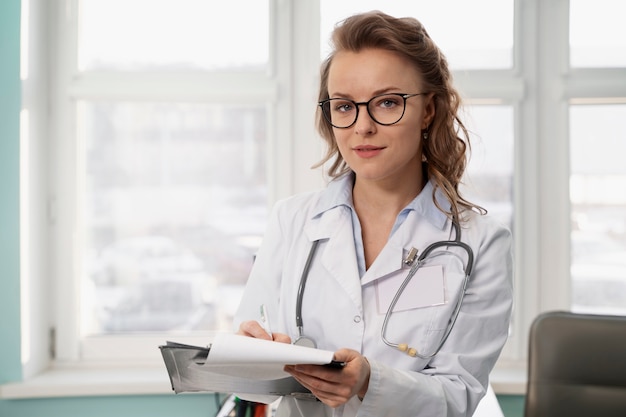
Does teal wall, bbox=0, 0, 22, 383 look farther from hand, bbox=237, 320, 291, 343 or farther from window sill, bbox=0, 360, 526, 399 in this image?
hand, bbox=237, 320, 291, 343

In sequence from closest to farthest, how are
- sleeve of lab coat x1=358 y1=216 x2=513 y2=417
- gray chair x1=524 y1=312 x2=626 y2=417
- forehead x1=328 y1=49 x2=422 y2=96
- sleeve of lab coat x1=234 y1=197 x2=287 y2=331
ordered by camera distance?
sleeve of lab coat x1=358 y1=216 x2=513 y2=417 → forehead x1=328 y1=49 x2=422 y2=96 → sleeve of lab coat x1=234 y1=197 x2=287 y2=331 → gray chair x1=524 y1=312 x2=626 y2=417

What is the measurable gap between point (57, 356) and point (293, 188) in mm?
1084

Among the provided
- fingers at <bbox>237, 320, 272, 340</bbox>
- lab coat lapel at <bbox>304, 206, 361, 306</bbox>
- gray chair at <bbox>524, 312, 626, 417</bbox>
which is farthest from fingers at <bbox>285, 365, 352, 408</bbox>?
gray chair at <bbox>524, 312, 626, 417</bbox>

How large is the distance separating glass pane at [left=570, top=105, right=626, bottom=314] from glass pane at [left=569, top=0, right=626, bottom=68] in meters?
0.18

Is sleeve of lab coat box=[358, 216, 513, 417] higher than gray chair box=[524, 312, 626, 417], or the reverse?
sleeve of lab coat box=[358, 216, 513, 417]

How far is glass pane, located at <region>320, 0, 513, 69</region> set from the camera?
2518 mm

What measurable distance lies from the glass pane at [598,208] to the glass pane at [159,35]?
52.2 inches

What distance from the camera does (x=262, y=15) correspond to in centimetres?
257

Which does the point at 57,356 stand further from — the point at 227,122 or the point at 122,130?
the point at 227,122

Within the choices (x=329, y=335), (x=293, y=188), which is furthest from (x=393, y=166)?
(x=293, y=188)

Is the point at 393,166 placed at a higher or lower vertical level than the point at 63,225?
higher

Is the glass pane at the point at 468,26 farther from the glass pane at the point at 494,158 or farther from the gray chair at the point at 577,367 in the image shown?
the gray chair at the point at 577,367

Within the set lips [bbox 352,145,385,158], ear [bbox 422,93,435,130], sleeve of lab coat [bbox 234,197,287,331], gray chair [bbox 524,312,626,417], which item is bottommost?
gray chair [bbox 524,312,626,417]

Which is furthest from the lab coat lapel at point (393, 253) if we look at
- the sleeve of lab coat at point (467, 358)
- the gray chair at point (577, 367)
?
the gray chair at point (577, 367)
